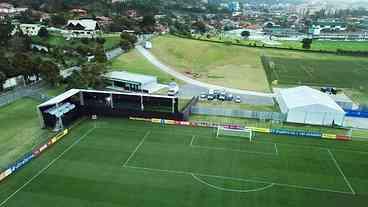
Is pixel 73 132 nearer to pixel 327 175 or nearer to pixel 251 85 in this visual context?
pixel 327 175

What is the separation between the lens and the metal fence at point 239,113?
38938 mm

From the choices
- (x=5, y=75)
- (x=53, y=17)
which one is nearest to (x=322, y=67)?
(x=5, y=75)

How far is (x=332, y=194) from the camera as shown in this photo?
2420cm

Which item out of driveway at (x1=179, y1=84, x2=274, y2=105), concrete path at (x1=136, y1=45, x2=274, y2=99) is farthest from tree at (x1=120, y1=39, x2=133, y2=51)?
driveway at (x1=179, y1=84, x2=274, y2=105)

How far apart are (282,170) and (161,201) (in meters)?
11.7

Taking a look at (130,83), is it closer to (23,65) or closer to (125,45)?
(23,65)

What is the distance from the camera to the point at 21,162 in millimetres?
27250

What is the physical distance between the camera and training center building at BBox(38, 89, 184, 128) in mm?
37344

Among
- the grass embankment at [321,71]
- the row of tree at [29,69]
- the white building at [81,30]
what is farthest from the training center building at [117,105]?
the white building at [81,30]

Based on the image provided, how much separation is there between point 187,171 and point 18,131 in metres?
20.7

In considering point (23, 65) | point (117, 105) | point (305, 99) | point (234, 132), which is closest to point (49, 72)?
point (23, 65)

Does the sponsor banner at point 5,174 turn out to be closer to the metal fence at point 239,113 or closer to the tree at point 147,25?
the metal fence at point 239,113

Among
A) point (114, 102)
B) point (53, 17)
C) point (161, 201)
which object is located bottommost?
point (161, 201)

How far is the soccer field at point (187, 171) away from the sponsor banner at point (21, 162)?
50cm
